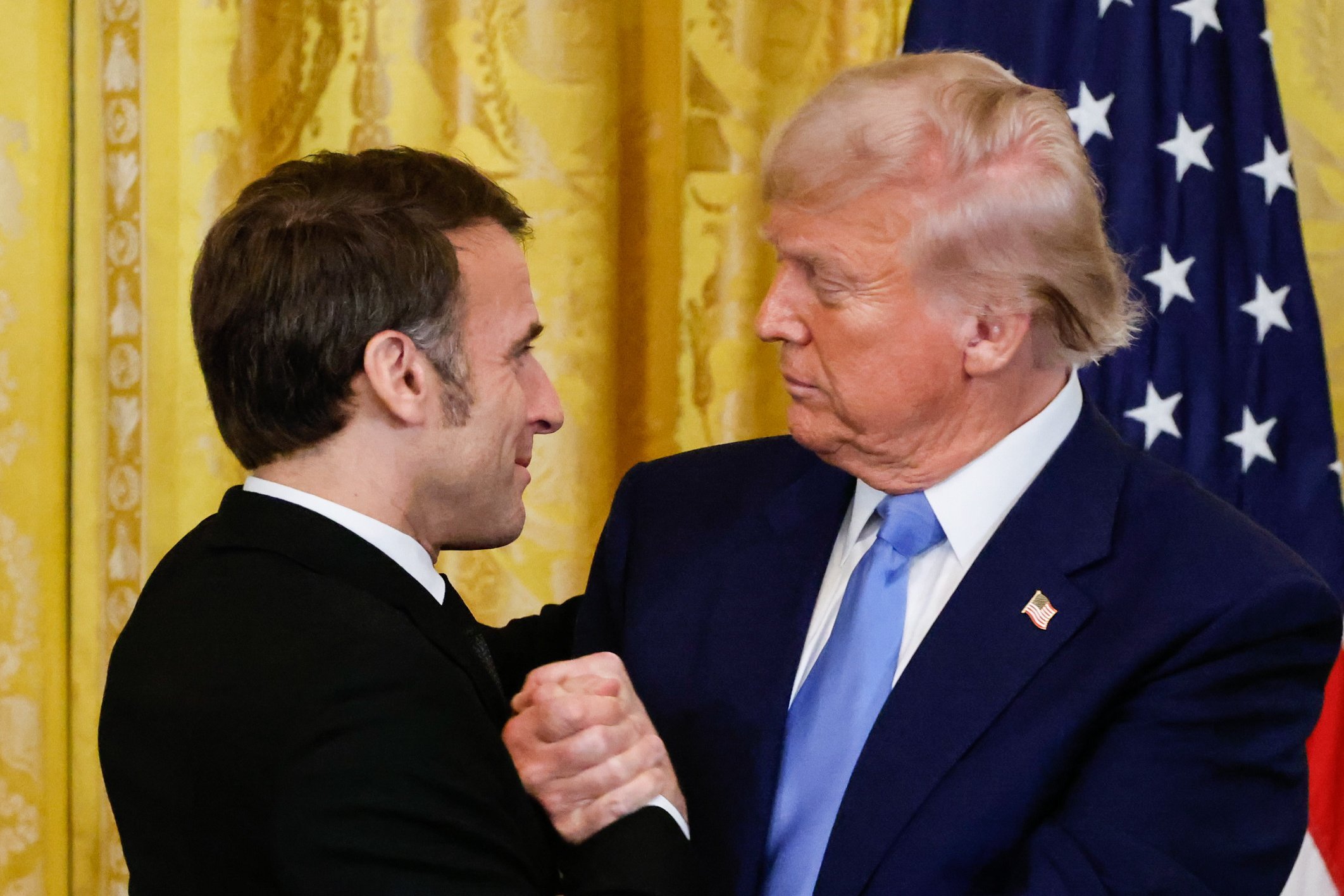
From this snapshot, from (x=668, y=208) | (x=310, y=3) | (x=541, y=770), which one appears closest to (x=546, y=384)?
(x=541, y=770)

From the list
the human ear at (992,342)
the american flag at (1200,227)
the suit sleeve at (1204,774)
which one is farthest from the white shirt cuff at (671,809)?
the american flag at (1200,227)

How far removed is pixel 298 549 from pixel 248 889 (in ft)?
1.15

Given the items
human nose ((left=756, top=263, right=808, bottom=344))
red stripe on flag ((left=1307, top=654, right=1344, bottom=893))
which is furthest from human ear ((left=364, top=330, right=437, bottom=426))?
red stripe on flag ((left=1307, top=654, right=1344, bottom=893))

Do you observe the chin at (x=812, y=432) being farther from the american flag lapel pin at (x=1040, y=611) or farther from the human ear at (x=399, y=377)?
the human ear at (x=399, y=377)

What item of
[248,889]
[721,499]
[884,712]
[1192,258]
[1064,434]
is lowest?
[248,889]

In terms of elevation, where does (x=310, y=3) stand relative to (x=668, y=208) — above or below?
above

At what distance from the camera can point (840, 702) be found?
1.67 metres

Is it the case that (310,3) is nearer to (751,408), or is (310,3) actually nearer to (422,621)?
(751,408)

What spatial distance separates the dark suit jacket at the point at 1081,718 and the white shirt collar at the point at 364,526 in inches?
16.9

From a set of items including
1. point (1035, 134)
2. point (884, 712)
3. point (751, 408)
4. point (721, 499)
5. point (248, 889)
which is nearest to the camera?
point (248, 889)

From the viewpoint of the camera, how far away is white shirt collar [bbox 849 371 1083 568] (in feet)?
5.69

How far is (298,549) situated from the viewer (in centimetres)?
147

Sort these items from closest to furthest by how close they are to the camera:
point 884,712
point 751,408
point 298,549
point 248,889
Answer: point 248,889
point 298,549
point 884,712
point 751,408

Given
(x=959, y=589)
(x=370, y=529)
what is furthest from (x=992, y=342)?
(x=370, y=529)
